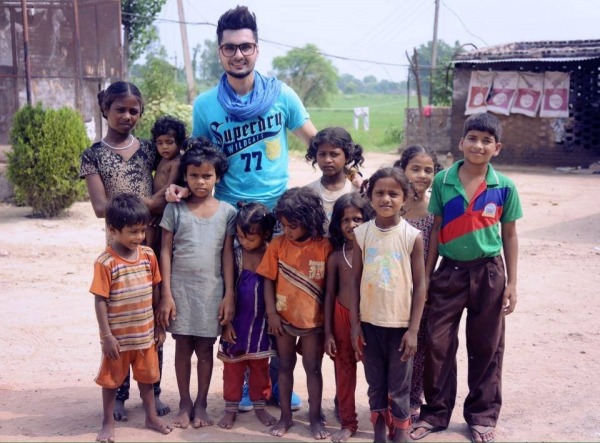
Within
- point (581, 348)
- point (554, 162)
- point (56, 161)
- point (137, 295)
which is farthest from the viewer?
point (554, 162)

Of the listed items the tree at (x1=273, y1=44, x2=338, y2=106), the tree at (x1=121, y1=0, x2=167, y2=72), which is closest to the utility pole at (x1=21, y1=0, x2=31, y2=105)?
the tree at (x1=121, y1=0, x2=167, y2=72)

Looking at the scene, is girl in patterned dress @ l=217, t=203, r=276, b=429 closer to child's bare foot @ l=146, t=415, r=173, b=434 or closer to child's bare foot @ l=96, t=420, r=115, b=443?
child's bare foot @ l=146, t=415, r=173, b=434

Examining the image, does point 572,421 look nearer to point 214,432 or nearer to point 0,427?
point 214,432

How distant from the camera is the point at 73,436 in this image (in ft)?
11.4

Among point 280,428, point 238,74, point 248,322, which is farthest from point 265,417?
point 238,74

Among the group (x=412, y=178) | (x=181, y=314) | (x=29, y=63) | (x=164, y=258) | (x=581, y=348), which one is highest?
(x=29, y=63)

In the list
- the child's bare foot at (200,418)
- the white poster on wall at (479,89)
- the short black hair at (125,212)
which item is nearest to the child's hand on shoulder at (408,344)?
the child's bare foot at (200,418)

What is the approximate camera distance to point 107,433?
3416 mm

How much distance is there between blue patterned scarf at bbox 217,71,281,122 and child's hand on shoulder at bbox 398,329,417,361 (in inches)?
53.2

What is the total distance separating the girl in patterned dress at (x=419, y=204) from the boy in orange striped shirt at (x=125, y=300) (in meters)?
1.30

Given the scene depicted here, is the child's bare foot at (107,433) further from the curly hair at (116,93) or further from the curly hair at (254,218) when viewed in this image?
the curly hair at (116,93)

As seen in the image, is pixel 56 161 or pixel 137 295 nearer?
pixel 137 295

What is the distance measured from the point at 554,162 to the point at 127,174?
16239mm

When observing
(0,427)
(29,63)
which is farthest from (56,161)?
(0,427)
